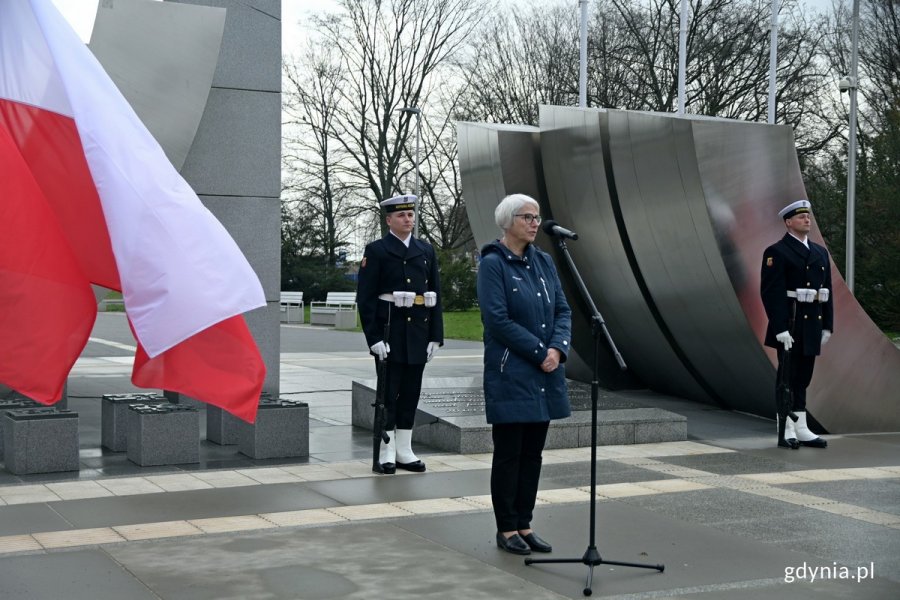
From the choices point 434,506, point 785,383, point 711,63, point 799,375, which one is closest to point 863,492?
point 785,383

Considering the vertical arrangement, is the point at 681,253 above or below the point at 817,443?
above

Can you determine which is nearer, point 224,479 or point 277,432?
point 224,479

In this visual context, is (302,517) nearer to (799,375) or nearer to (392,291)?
(392,291)

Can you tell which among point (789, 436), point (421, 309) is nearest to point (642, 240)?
point (789, 436)

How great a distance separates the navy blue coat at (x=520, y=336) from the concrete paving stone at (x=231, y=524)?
63.3 inches

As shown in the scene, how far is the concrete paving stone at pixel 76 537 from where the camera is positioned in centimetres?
627

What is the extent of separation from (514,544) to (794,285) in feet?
16.4

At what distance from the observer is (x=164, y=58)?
37.8 ft

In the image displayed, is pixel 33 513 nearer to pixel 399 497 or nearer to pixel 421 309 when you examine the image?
pixel 399 497

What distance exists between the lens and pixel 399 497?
25.3 feet

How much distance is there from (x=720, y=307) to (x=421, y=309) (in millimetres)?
3732

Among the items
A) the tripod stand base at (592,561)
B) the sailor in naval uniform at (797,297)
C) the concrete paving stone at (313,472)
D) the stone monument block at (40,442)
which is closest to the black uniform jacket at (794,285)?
the sailor in naval uniform at (797,297)

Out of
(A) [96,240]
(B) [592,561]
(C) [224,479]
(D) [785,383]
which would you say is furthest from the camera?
(D) [785,383]

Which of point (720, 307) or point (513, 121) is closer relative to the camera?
point (720, 307)
